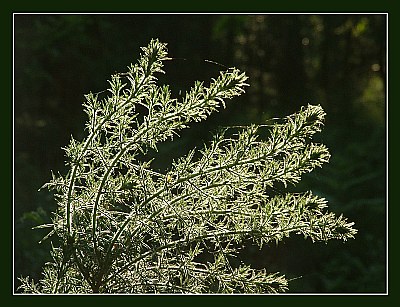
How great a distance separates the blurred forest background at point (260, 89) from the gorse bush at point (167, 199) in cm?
145

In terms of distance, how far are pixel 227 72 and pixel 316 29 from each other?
11.3ft

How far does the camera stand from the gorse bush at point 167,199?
25.4 inches

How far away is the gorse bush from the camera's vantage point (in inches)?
25.4

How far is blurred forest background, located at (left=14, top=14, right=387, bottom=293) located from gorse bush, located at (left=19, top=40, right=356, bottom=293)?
1.45 metres

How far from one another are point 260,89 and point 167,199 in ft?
10.5

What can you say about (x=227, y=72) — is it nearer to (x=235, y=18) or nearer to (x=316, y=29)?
(x=235, y=18)

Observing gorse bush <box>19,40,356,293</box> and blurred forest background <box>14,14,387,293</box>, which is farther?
blurred forest background <box>14,14,387,293</box>

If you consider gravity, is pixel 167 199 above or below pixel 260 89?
below

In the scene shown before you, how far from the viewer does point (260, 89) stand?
12.6ft

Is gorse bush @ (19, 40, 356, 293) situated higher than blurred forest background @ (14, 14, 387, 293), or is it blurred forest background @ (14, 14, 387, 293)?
blurred forest background @ (14, 14, 387, 293)

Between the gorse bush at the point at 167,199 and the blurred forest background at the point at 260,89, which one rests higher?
the blurred forest background at the point at 260,89

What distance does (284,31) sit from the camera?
3.82m

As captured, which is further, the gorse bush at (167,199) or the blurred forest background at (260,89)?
the blurred forest background at (260,89)

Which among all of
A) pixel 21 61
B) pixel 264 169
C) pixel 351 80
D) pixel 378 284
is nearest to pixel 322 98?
pixel 351 80
